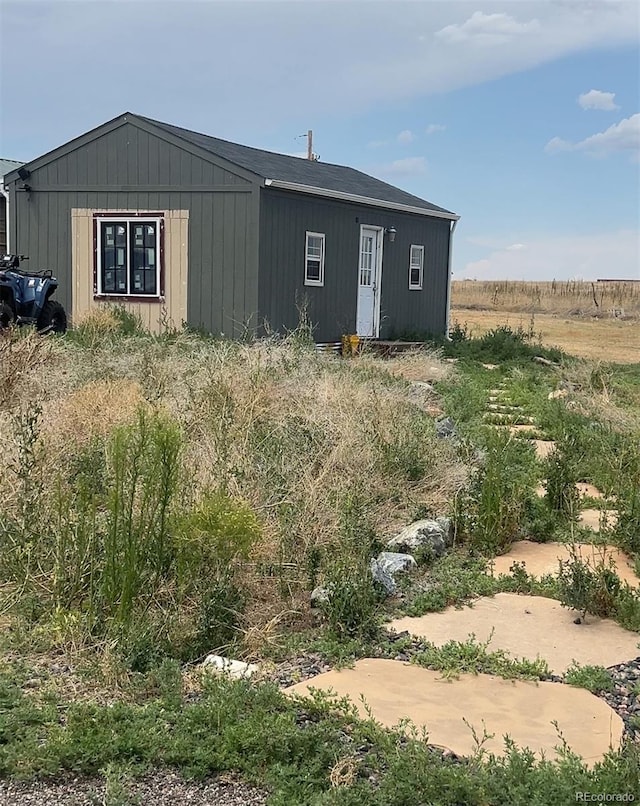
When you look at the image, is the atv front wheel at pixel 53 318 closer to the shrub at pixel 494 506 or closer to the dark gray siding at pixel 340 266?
the dark gray siding at pixel 340 266

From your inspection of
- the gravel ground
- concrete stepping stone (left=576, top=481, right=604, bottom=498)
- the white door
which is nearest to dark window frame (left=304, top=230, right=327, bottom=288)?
the white door

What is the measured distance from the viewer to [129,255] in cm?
1436

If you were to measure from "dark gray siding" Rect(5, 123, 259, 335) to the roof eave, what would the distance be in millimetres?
425

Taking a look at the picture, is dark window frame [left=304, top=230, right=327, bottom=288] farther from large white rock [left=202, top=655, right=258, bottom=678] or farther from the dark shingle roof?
large white rock [left=202, top=655, right=258, bottom=678]

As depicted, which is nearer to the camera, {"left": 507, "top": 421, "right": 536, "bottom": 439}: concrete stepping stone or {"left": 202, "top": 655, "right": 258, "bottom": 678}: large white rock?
{"left": 202, "top": 655, "right": 258, "bottom": 678}: large white rock

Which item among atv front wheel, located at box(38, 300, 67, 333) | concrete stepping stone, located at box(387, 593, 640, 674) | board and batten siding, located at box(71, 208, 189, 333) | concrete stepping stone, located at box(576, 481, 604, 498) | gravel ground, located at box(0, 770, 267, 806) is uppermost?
board and batten siding, located at box(71, 208, 189, 333)

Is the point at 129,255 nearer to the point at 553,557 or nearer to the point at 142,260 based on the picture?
the point at 142,260

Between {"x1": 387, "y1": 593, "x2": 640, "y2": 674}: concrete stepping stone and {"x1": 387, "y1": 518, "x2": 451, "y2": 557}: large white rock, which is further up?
{"x1": 387, "y1": 518, "x2": 451, "y2": 557}: large white rock

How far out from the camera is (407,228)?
17484 millimetres

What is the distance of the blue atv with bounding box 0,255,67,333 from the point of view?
1252cm

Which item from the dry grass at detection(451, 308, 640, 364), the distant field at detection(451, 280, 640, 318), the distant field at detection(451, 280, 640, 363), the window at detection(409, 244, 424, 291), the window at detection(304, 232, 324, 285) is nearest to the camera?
the window at detection(304, 232, 324, 285)

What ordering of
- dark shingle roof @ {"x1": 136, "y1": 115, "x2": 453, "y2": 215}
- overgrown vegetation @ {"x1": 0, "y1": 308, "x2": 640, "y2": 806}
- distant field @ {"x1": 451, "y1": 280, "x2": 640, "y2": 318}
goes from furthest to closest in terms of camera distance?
distant field @ {"x1": 451, "y1": 280, "x2": 640, "y2": 318} < dark shingle roof @ {"x1": 136, "y1": 115, "x2": 453, "y2": 215} < overgrown vegetation @ {"x1": 0, "y1": 308, "x2": 640, "y2": 806}

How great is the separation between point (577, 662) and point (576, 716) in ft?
1.68

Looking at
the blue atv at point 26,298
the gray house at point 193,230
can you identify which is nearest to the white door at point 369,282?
the gray house at point 193,230
